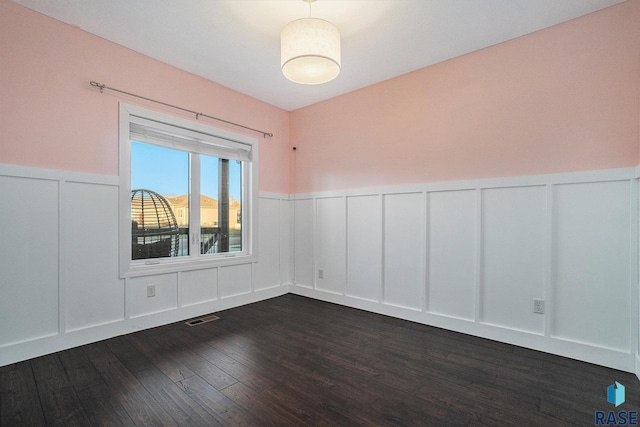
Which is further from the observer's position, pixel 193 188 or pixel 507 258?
pixel 193 188

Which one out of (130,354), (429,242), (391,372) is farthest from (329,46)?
(130,354)

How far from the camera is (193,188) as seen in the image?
11.5 feet

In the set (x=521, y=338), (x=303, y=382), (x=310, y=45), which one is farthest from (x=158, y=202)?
(x=521, y=338)

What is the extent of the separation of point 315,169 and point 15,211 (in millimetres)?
3111

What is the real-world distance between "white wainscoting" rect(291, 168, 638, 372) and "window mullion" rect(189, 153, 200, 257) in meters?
1.77

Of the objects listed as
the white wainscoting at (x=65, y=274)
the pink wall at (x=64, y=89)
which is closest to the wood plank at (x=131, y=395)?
the white wainscoting at (x=65, y=274)

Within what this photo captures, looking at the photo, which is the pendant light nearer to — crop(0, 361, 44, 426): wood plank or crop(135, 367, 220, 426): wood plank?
crop(135, 367, 220, 426): wood plank

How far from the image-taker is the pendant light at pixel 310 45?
2.10m

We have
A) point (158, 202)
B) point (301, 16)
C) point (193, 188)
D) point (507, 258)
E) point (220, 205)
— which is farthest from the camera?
point (220, 205)

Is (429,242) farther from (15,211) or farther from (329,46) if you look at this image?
(15,211)

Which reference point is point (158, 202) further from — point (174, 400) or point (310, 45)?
point (310, 45)

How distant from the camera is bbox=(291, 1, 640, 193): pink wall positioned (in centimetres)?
230

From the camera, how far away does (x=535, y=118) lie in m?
2.61

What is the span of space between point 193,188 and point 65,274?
1.45m
